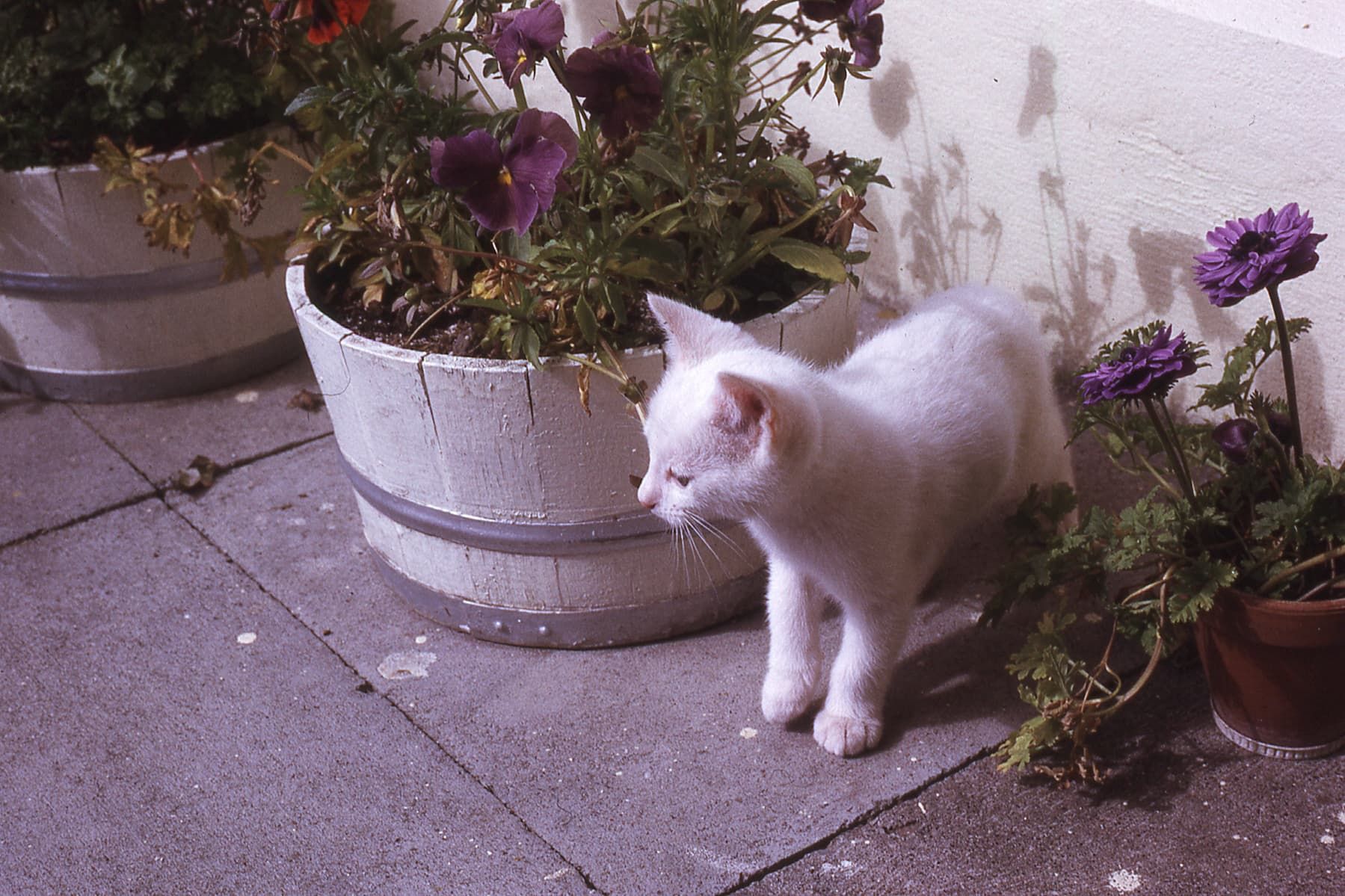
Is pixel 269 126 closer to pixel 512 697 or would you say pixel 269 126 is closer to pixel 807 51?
pixel 807 51

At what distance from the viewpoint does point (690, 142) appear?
2.53m

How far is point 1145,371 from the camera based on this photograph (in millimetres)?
1950

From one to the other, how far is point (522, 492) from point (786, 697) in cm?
62

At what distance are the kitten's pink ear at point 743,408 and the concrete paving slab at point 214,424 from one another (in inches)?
73.2

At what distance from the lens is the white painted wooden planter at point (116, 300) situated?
131 inches

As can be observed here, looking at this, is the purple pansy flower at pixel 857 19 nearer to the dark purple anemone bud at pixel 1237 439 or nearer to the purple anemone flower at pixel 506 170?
the purple anemone flower at pixel 506 170

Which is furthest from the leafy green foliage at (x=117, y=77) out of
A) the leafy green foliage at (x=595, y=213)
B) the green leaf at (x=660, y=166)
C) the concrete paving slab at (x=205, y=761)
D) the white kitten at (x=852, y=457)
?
the white kitten at (x=852, y=457)

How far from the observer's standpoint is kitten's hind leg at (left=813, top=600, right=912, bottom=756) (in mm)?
2258

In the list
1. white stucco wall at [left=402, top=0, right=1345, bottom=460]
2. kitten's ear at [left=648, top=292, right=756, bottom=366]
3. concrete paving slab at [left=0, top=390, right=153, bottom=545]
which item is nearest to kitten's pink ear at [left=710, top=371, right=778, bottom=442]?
kitten's ear at [left=648, top=292, right=756, bottom=366]

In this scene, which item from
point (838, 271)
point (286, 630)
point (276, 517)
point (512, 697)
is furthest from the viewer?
point (276, 517)

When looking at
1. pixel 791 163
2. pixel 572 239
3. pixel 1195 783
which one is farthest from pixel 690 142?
pixel 1195 783

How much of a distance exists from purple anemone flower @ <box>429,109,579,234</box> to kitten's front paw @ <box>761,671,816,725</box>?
3.12 ft

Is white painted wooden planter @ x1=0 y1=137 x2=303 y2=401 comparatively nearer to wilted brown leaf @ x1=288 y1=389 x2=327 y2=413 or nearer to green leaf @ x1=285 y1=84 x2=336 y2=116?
wilted brown leaf @ x1=288 y1=389 x2=327 y2=413

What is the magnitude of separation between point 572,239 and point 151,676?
129cm
